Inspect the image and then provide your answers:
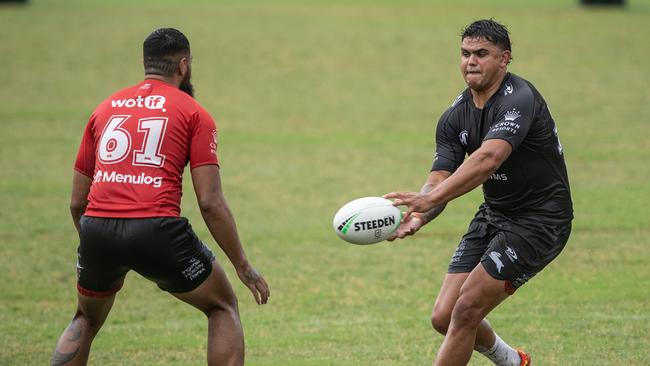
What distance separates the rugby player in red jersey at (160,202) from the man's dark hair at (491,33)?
6.49 ft

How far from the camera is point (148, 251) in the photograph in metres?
6.61

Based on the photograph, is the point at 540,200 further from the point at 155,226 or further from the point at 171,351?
the point at 171,351

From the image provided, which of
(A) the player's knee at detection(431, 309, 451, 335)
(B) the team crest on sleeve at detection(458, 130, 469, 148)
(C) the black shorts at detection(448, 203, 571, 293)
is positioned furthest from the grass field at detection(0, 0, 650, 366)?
(B) the team crest on sleeve at detection(458, 130, 469, 148)

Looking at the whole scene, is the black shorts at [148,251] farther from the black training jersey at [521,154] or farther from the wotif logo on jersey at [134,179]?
the black training jersey at [521,154]

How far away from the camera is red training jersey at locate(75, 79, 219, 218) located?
6.68m

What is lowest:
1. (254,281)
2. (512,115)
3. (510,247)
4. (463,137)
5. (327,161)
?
(327,161)

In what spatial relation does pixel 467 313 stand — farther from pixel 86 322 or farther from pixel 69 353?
pixel 69 353

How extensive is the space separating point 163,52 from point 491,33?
225 cm

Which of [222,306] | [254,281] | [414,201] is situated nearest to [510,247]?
[414,201]

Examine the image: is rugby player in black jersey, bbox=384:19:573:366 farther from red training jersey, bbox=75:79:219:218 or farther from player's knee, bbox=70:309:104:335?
player's knee, bbox=70:309:104:335

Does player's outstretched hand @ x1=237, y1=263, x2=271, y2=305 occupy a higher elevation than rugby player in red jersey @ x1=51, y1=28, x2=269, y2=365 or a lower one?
lower

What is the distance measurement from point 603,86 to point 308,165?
11.0 metres

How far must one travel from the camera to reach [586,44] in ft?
104

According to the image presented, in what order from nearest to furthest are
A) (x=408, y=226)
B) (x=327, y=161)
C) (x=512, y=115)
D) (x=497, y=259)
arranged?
1. (x=512, y=115)
2. (x=497, y=259)
3. (x=408, y=226)
4. (x=327, y=161)
